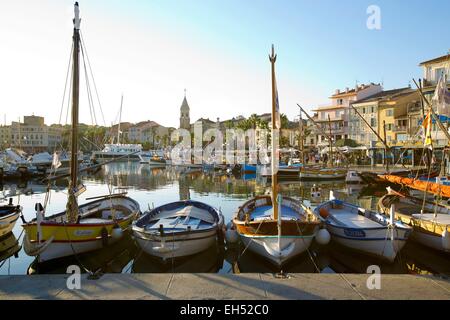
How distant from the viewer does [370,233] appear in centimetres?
1606

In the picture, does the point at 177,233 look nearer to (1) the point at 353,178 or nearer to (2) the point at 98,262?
(2) the point at 98,262

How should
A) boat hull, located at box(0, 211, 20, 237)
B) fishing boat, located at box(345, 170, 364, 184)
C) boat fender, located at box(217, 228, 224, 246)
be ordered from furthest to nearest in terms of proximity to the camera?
fishing boat, located at box(345, 170, 364, 184) → boat hull, located at box(0, 211, 20, 237) → boat fender, located at box(217, 228, 224, 246)

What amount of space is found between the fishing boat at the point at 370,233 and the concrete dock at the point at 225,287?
4.22 m

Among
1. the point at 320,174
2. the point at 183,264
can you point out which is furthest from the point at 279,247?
the point at 320,174

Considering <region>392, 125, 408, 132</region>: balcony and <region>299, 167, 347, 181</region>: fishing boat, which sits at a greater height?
<region>392, 125, 408, 132</region>: balcony

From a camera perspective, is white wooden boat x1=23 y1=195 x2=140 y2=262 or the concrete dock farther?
white wooden boat x1=23 y1=195 x2=140 y2=262

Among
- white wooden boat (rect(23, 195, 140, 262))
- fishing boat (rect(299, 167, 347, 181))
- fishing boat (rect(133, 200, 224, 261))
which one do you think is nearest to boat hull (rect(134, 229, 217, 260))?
fishing boat (rect(133, 200, 224, 261))

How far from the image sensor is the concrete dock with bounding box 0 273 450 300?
987 centimetres

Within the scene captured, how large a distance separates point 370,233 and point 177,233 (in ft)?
27.0

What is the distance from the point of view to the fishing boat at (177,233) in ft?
50.7

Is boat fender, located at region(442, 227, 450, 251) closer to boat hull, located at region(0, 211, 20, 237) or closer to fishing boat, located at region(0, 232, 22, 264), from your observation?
fishing boat, located at region(0, 232, 22, 264)

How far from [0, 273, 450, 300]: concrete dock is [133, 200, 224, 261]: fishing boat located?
13.0ft
